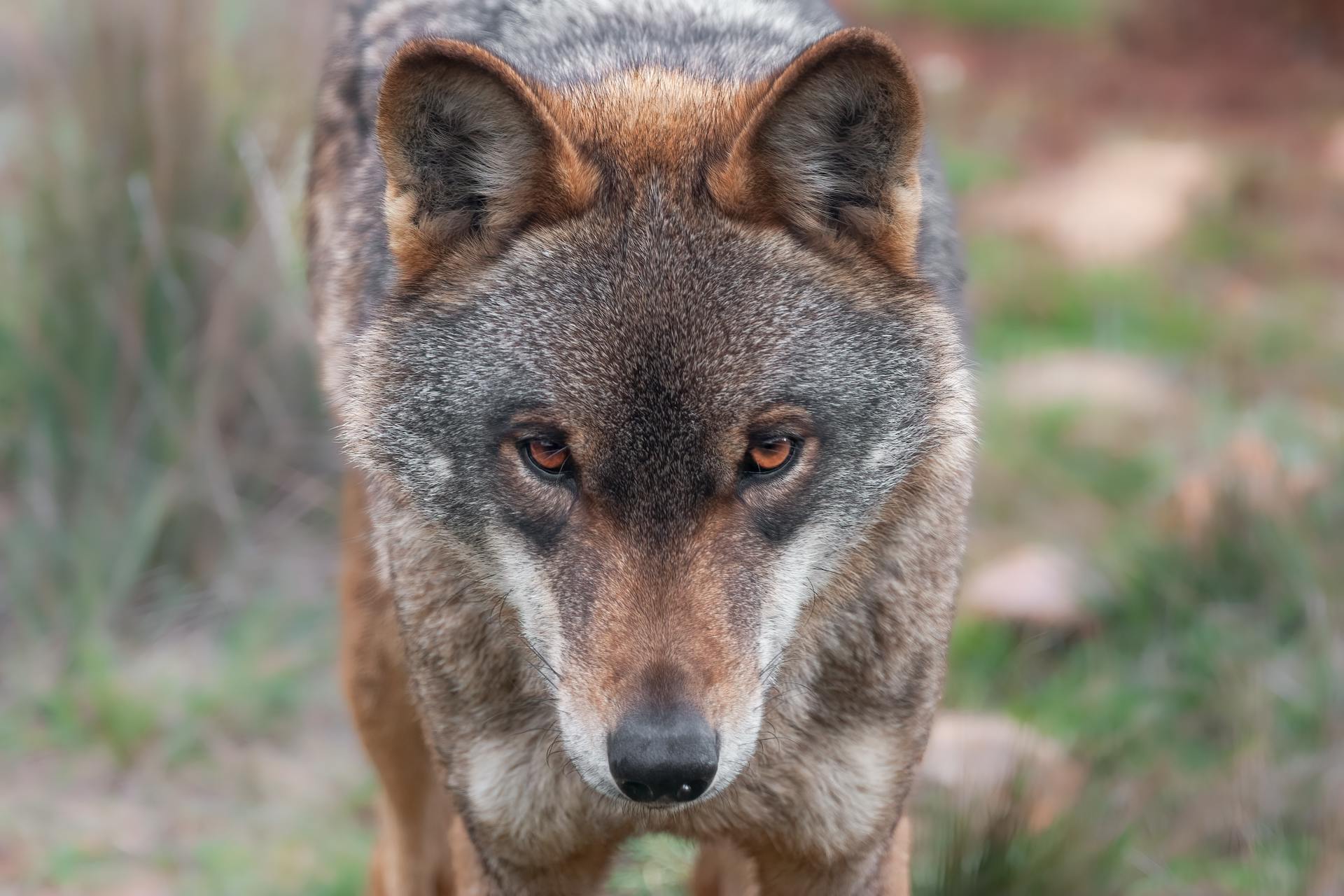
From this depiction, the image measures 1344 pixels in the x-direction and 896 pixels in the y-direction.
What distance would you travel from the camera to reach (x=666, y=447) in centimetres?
308

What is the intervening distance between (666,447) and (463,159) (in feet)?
2.69

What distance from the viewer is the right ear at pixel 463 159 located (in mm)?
3191

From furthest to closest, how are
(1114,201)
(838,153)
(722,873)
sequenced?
(1114,201) → (722,873) → (838,153)

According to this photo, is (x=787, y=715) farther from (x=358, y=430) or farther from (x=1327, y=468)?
(x=1327, y=468)

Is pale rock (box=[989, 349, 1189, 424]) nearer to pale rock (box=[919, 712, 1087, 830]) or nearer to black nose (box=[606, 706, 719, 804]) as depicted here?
pale rock (box=[919, 712, 1087, 830])

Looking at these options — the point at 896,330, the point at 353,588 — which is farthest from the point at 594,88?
the point at 353,588

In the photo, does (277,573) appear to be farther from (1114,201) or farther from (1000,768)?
(1114,201)

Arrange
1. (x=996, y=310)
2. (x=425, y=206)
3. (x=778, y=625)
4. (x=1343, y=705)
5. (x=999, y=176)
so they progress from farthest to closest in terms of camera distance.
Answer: (x=999, y=176), (x=996, y=310), (x=1343, y=705), (x=425, y=206), (x=778, y=625)

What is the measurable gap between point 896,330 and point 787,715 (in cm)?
92

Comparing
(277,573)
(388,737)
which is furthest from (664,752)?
(277,573)

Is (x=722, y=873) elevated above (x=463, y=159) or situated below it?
below

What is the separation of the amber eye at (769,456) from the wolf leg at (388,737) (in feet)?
6.13

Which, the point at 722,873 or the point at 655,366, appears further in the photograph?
the point at 722,873

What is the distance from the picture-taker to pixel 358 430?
140 inches
